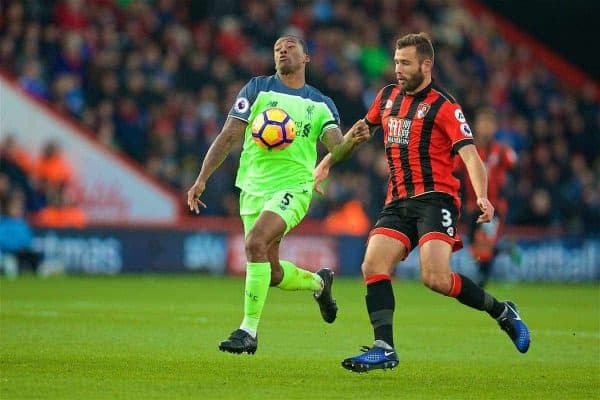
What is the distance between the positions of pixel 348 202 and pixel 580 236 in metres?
4.30

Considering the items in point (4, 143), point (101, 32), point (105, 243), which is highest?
point (101, 32)

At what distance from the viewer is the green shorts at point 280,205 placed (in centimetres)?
943

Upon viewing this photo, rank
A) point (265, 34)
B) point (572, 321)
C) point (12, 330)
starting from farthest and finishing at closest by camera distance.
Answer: point (265, 34)
point (572, 321)
point (12, 330)

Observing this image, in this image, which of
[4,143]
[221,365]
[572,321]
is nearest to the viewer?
[221,365]

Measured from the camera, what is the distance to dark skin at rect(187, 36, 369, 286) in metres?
9.21

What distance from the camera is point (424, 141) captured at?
8.84 meters

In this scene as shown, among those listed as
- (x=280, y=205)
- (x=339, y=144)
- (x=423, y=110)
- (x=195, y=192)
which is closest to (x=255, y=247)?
(x=280, y=205)

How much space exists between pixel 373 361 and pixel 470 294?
1.02 metres

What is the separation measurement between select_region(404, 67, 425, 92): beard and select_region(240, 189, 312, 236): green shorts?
4.24 ft

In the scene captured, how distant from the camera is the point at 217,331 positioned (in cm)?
1146

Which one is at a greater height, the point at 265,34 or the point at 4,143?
the point at 265,34

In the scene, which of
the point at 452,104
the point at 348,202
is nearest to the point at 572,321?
the point at 452,104

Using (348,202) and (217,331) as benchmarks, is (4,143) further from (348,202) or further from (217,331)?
(217,331)

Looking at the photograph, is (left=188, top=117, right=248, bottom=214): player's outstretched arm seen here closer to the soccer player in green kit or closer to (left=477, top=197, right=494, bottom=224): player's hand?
the soccer player in green kit
